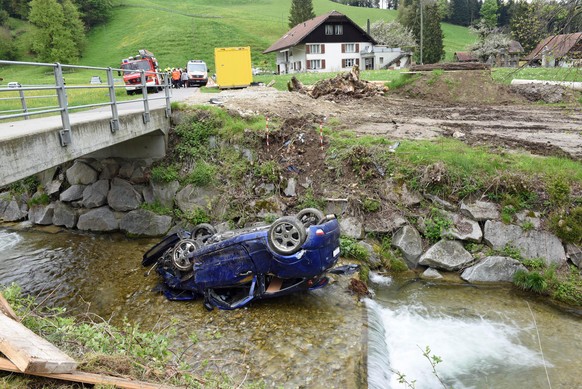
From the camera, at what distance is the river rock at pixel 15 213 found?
14750 millimetres

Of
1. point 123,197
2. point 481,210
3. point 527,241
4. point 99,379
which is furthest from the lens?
point 123,197

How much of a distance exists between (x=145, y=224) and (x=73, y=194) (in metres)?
3.28

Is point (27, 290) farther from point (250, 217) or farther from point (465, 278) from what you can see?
→ point (465, 278)

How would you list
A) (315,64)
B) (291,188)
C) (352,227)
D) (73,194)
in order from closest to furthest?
(352,227) < (291,188) < (73,194) < (315,64)

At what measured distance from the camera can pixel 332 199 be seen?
1123 centimetres

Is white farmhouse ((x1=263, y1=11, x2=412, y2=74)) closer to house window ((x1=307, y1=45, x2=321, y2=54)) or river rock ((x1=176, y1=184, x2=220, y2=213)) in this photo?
house window ((x1=307, y1=45, x2=321, y2=54))

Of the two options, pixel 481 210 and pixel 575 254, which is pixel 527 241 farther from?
pixel 481 210

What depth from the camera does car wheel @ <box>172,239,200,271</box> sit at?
28.3ft

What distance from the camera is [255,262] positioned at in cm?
769

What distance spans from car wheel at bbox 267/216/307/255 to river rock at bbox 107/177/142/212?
7.67 metres

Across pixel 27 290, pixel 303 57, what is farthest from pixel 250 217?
pixel 303 57

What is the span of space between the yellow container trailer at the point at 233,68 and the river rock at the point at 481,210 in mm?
19911

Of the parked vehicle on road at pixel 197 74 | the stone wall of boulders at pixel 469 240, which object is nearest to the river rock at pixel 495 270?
the stone wall of boulders at pixel 469 240

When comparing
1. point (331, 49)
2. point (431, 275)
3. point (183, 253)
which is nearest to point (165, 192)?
point (183, 253)
